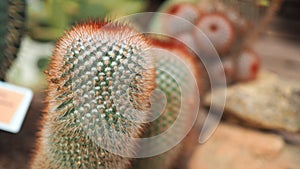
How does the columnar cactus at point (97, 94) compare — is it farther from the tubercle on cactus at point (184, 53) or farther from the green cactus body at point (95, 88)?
the tubercle on cactus at point (184, 53)

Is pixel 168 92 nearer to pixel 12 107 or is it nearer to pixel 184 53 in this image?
pixel 184 53

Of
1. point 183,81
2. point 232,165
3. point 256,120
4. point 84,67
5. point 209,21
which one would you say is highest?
point 84,67

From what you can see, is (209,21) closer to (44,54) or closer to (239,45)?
(239,45)

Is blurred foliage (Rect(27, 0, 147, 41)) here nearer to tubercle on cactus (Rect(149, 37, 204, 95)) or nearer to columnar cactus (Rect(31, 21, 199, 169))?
tubercle on cactus (Rect(149, 37, 204, 95))

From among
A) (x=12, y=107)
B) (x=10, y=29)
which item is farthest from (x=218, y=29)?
(x=12, y=107)

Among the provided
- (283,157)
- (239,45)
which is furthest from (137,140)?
(239,45)

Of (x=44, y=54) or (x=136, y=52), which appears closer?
(x=136, y=52)
